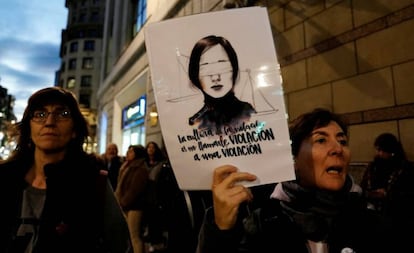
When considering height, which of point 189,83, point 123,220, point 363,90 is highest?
point 363,90

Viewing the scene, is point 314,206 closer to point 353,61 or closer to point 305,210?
point 305,210

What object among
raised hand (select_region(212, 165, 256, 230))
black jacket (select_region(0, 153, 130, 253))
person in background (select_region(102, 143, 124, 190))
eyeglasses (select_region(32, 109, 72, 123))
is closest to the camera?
raised hand (select_region(212, 165, 256, 230))

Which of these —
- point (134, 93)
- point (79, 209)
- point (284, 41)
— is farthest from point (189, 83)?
point (134, 93)

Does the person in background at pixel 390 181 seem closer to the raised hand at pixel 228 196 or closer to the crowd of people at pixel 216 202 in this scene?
the crowd of people at pixel 216 202

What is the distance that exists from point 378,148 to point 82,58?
191 ft

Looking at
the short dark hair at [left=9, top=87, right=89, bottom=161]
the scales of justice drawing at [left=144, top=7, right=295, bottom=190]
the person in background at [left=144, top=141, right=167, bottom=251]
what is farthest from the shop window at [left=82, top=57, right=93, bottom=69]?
the scales of justice drawing at [left=144, top=7, right=295, bottom=190]

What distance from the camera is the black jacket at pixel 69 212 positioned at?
143cm

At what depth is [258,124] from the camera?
4.20 ft

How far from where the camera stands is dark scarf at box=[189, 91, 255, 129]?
1308 millimetres

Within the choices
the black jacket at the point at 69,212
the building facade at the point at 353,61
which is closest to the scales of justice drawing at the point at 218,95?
the black jacket at the point at 69,212

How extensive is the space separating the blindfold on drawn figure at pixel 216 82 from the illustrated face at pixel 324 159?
0.45 meters

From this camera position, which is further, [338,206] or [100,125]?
→ [100,125]

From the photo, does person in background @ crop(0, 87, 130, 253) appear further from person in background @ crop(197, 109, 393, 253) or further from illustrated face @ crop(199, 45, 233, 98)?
illustrated face @ crop(199, 45, 233, 98)

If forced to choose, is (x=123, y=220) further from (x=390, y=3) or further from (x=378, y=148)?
(x=390, y=3)
